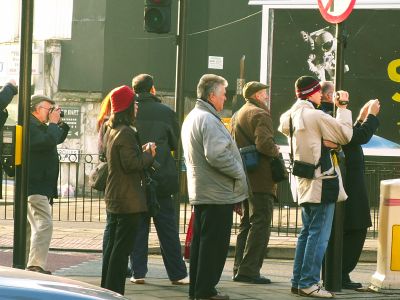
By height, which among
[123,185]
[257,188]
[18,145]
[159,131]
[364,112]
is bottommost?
[257,188]

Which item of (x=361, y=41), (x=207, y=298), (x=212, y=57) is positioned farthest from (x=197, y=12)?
(x=207, y=298)

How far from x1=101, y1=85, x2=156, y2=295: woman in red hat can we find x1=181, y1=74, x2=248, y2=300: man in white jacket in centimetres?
55

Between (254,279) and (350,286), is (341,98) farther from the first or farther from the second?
(254,279)

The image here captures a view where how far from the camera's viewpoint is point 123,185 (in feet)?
29.8

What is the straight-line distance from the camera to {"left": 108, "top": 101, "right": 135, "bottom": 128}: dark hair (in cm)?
914

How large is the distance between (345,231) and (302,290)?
1.08m

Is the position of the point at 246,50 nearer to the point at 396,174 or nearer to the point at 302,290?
the point at 396,174

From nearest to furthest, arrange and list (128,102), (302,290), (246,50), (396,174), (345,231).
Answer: (128,102) < (302,290) < (345,231) < (396,174) < (246,50)

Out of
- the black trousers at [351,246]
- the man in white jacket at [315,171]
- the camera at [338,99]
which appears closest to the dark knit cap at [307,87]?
the man in white jacket at [315,171]

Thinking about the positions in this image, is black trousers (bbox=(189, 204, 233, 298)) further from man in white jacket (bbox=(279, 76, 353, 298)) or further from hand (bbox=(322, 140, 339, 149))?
hand (bbox=(322, 140, 339, 149))

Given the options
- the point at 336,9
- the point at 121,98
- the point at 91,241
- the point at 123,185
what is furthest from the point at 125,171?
the point at 91,241

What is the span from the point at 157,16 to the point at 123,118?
5.44m

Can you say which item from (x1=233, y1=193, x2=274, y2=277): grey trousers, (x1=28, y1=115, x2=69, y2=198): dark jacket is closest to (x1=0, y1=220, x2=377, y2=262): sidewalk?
(x1=233, y1=193, x2=274, y2=277): grey trousers

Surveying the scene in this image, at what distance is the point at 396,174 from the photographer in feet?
62.1
